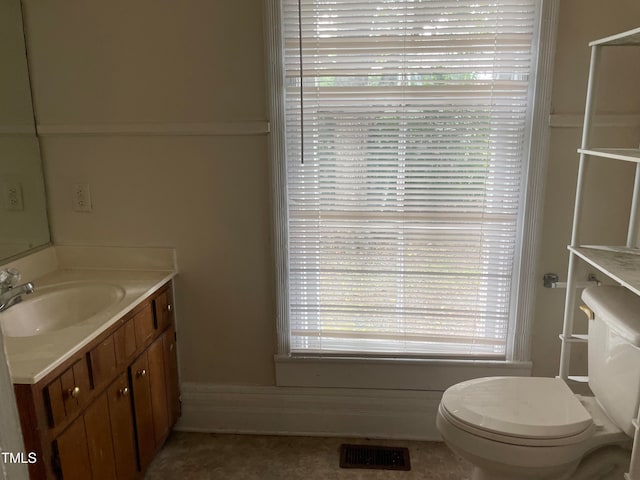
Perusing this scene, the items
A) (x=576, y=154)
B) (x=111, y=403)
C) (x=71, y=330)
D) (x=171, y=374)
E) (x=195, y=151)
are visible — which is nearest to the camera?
(x=71, y=330)

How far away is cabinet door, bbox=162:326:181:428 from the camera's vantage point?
2.26 m

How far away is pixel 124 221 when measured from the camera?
7.53 feet

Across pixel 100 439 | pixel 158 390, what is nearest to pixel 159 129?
pixel 158 390

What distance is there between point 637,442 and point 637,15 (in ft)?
5.33

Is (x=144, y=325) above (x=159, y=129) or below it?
below

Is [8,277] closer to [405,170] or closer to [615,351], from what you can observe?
[405,170]

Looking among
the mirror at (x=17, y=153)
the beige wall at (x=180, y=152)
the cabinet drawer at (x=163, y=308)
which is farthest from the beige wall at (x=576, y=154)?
the mirror at (x=17, y=153)

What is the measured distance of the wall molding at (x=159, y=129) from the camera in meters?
2.15

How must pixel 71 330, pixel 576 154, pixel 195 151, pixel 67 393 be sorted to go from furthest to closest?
pixel 195 151, pixel 576 154, pixel 71 330, pixel 67 393

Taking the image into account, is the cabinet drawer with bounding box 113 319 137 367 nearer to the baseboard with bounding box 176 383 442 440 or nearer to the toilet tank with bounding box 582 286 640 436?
the baseboard with bounding box 176 383 442 440

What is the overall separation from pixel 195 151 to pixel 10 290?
0.93 metres

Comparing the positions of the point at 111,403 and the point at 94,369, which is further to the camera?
the point at 111,403

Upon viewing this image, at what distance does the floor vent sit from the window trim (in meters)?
0.30

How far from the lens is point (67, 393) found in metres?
1.49
